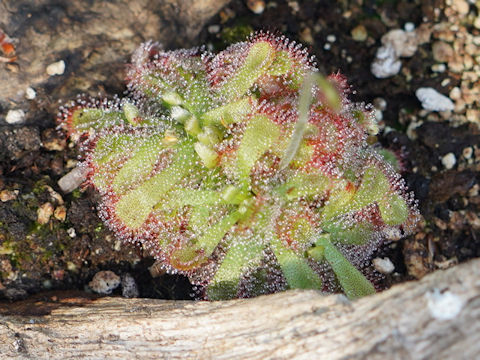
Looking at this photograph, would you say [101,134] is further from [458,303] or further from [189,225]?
[458,303]

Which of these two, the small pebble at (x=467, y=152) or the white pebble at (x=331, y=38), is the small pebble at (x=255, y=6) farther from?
the small pebble at (x=467, y=152)

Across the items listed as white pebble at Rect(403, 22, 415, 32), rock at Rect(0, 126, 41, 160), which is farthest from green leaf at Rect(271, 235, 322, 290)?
white pebble at Rect(403, 22, 415, 32)

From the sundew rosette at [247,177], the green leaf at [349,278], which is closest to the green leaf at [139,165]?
the sundew rosette at [247,177]

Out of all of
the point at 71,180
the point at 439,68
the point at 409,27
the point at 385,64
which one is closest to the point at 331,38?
the point at 385,64

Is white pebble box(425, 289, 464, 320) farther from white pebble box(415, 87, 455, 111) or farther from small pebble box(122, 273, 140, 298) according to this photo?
white pebble box(415, 87, 455, 111)

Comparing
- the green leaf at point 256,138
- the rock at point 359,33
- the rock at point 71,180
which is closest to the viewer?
the green leaf at point 256,138
